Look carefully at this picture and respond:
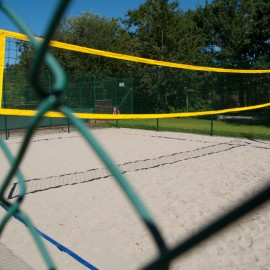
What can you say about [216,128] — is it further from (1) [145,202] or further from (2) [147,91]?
(1) [145,202]

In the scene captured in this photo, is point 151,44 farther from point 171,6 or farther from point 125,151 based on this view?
point 125,151

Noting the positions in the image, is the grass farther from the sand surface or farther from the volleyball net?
the sand surface

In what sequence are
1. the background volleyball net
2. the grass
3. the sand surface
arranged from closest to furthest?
1. the sand surface
2. the grass
3. the background volleyball net

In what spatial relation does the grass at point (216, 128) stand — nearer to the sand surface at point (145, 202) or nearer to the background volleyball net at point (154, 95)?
the background volleyball net at point (154, 95)

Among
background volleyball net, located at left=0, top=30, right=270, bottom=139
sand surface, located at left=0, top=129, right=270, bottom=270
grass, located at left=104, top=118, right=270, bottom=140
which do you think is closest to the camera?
sand surface, located at left=0, top=129, right=270, bottom=270

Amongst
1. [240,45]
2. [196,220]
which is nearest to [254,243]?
[196,220]

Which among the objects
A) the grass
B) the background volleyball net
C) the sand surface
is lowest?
the sand surface

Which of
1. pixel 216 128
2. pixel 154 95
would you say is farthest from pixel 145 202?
pixel 154 95

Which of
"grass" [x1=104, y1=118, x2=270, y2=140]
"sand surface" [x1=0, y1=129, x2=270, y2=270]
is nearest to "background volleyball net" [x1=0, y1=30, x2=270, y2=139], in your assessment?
"grass" [x1=104, y1=118, x2=270, y2=140]

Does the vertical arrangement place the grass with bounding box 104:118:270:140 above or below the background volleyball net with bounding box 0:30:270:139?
below

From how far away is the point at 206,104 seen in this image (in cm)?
1578

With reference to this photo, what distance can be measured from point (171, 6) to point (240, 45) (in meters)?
5.83

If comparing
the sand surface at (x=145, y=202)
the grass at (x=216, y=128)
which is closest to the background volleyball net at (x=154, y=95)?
the grass at (x=216, y=128)

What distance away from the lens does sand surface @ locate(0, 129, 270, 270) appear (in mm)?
2789
